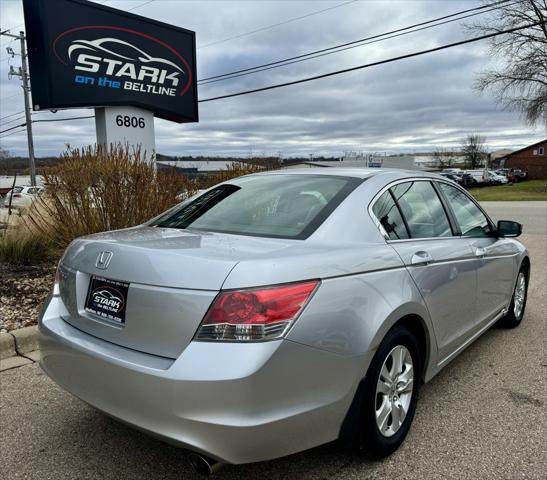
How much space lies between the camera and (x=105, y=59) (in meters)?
10.4

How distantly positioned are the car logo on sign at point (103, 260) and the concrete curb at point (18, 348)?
Result: 7.02 feet

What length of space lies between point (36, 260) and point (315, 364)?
5.97 meters

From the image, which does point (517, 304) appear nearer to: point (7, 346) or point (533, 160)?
point (7, 346)

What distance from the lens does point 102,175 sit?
679 centimetres

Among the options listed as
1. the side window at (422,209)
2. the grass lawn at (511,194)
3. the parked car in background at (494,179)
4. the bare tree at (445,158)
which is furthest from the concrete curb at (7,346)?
the bare tree at (445,158)

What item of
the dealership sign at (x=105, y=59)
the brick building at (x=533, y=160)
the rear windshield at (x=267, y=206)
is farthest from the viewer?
the brick building at (x=533, y=160)

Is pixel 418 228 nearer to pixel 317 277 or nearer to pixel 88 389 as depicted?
pixel 317 277

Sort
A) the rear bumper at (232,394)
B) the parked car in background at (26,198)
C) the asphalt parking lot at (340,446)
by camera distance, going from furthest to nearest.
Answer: the parked car in background at (26,198)
the asphalt parking lot at (340,446)
the rear bumper at (232,394)

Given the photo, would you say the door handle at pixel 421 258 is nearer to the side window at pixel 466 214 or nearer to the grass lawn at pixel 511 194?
the side window at pixel 466 214

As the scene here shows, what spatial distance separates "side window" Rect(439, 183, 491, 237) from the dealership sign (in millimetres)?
8315

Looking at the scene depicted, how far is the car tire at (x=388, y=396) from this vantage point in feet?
8.43

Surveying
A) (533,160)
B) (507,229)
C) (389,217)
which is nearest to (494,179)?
(533,160)

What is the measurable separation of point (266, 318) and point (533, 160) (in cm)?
8073

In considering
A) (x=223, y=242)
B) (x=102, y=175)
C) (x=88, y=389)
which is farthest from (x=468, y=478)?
(x=102, y=175)
